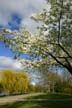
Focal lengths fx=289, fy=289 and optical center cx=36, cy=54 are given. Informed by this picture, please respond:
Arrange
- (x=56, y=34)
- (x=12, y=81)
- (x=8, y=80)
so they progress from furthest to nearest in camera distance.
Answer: (x=12, y=81), (x=8, y=80), (x=56, y=34)

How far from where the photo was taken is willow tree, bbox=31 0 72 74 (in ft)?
76.1

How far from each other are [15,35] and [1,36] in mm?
1134

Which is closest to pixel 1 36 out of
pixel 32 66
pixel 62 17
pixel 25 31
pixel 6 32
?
pixel 6 32

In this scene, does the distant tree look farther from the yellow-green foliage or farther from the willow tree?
the willow tree

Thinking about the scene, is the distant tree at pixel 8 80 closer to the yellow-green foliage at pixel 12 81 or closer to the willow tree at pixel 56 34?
the yellow-green foliage at pixel 12 81

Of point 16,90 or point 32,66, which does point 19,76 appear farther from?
point 32,66

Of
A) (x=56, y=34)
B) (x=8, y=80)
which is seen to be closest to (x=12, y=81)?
(x=8, y=80)

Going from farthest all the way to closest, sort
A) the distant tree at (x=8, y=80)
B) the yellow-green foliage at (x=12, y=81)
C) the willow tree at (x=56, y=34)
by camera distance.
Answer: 1. the yellow-green foliage at (x=12, y=81)
2. the distant tree at (x=8, y=80)
3. the willow tree at (x=56, y=34)

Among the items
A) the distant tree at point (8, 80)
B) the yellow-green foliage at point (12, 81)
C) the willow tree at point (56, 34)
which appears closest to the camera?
the willow tree at point (56, 34)

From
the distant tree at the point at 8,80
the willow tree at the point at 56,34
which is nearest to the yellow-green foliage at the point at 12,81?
the distant tree at the point at 8,80

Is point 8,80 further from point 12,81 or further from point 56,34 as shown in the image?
point 56,34

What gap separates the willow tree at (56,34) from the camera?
2319cm

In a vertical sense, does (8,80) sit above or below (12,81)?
above

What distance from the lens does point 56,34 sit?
2344cm
